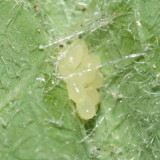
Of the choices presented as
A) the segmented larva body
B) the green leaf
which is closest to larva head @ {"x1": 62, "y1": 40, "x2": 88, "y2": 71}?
the segmented larva body

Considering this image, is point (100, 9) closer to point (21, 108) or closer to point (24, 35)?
point (24, 35)

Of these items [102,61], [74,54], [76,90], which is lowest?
[102,61]

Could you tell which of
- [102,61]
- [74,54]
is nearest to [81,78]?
[74,54]

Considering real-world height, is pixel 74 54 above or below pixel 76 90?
above

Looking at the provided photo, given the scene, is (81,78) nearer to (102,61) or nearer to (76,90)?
(76,90)

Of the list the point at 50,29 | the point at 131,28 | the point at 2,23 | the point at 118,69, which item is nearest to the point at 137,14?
the point at 131,28

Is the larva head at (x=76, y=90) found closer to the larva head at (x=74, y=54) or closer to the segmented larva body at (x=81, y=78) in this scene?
the segmented larva body at (x=81, y=78)
